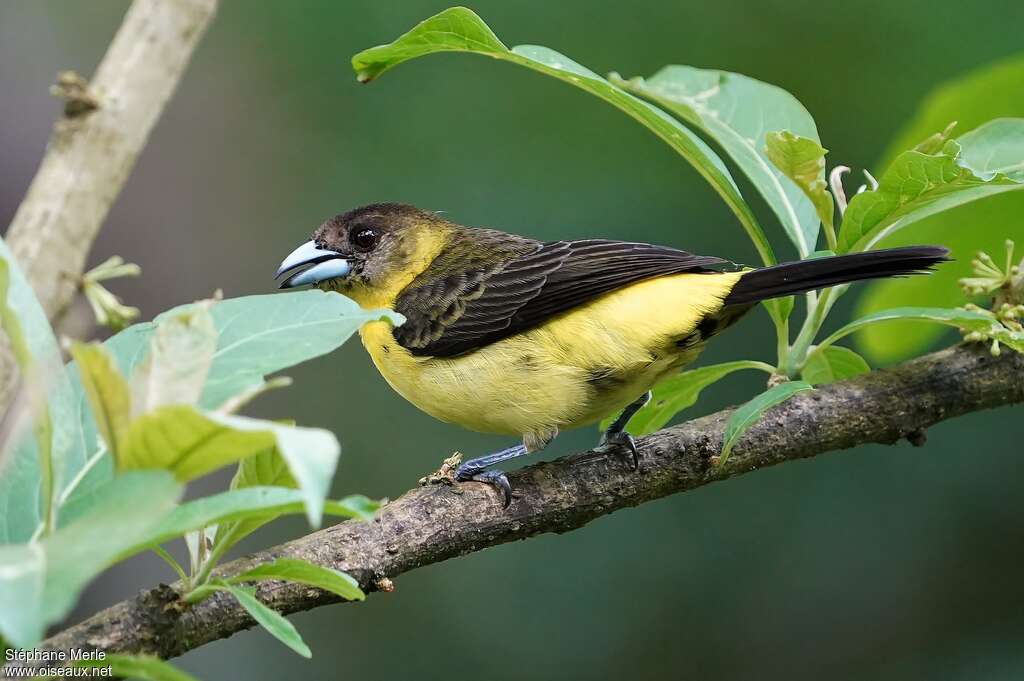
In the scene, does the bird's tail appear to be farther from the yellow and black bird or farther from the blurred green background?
the blurred green background

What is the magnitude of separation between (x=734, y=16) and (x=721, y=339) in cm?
157

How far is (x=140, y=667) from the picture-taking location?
57.2 inches

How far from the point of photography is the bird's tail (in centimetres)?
269

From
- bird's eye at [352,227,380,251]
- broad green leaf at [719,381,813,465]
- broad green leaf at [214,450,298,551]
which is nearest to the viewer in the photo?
broad green leaf at [214,450,298,551]

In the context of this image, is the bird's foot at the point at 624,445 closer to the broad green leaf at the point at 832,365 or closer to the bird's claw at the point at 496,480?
the bird's claw at the point at 496,480

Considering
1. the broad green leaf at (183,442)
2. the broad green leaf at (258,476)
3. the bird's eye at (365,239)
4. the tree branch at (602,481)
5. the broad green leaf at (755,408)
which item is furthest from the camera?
the bird's eye at (365,239)

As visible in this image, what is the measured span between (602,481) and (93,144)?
5.09ft

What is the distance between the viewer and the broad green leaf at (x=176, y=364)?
1422 millimetres

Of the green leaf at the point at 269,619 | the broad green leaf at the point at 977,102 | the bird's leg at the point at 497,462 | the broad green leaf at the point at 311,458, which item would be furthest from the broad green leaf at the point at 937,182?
the broad green leaf at the point at 311,458

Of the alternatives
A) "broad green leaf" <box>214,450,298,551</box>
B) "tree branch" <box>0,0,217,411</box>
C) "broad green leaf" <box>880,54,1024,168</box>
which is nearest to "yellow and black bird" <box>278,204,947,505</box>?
"broad green leaf" <box>880,54,1024,168</box>

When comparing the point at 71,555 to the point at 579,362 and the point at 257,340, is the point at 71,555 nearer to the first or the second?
the point at 257,340

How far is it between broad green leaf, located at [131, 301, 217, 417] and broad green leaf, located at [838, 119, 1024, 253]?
5.79 feet

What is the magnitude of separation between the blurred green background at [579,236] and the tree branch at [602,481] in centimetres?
174

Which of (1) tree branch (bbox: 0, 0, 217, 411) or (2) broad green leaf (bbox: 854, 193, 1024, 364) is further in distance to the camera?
(2) broad green leaf (bbox: 854, 193, 1024, 364)
